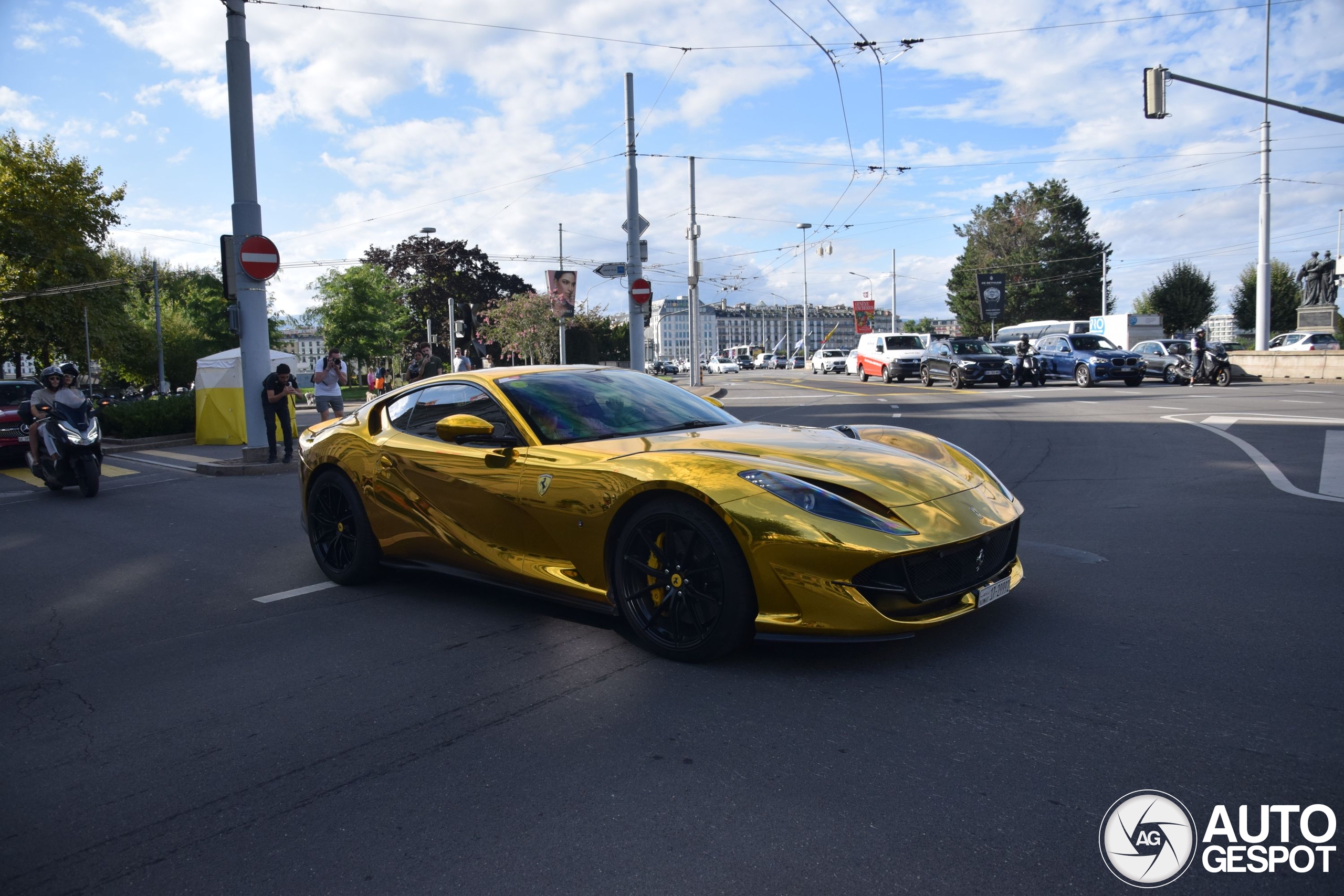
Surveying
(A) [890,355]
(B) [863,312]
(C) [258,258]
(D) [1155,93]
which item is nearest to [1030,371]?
(A) [890,355]

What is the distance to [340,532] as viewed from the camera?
5.63 metres

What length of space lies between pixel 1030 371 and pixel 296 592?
28431 millimetres

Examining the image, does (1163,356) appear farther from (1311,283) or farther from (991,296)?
(991,296)

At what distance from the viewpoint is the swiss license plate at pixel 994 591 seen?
3820 millimetres

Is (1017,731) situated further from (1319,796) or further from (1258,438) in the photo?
(1258,438)

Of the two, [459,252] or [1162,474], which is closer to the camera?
[1162,474]

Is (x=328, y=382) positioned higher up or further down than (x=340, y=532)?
higher up

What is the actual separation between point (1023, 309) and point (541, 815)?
3179 inches

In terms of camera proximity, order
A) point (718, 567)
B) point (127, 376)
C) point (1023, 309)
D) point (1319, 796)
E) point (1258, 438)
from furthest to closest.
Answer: point (1023, 309), point (127, 376), point (1258, 438), point (718, 567), point (1319, 796)

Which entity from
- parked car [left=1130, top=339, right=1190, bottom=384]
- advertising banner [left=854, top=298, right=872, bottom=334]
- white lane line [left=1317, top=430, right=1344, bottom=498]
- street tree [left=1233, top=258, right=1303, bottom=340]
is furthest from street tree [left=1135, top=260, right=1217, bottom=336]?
white lane line [left=1317, top=430, right=1344, bottom=498]

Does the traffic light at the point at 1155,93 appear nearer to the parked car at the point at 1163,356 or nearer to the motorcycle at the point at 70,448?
the parked car at the point at 1163,356

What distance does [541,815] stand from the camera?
2.62 meters

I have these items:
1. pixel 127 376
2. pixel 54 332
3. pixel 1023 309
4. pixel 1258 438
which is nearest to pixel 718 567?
pixel 1258 438

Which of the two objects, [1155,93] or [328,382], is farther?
[1155,93]
